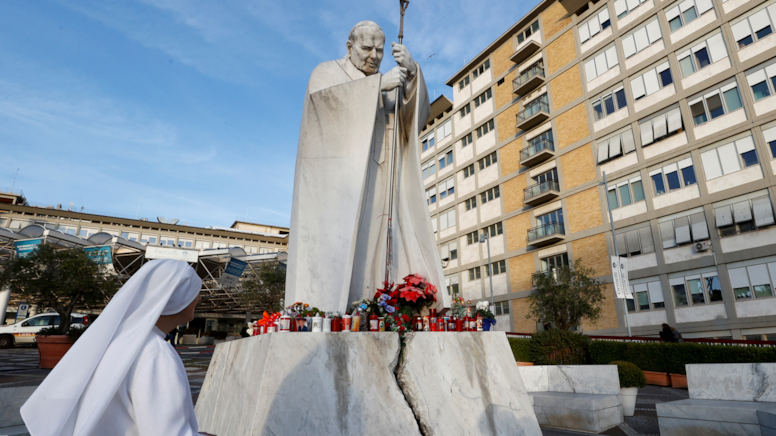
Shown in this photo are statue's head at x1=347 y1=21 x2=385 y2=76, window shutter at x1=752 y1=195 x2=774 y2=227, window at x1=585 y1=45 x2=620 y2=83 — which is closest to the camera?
statue's head at x1=347 y1=21 x2=385 y2=76

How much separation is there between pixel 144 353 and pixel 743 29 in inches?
1121

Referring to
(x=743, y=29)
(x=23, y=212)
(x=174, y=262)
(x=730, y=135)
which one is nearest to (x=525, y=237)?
(x=730, y=135)

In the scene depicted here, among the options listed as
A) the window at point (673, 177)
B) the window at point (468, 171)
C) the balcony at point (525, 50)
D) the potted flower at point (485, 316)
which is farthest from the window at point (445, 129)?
the potted flower at point (485, 316)

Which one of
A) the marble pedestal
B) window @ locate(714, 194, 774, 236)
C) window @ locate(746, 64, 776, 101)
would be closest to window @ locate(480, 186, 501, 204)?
window @ locate(714, 194, 774, 236)

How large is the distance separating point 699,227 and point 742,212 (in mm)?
1858

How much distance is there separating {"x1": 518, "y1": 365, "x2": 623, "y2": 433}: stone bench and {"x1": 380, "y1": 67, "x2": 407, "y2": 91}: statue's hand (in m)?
4.58

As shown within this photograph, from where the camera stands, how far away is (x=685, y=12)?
23.9m

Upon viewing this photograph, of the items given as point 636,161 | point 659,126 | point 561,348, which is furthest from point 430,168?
point 561,348

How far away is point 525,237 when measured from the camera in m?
Answer: 31.4

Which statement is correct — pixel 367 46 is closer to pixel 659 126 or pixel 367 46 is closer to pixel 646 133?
pixel 659 126

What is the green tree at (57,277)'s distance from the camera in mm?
17859

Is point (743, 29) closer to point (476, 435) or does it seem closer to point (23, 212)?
point (476, 435)

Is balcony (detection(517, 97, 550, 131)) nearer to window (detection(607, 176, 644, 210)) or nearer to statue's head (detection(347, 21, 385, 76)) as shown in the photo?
window (detection(607, 176, 644, 210))

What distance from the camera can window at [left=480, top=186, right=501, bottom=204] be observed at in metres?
34.4
